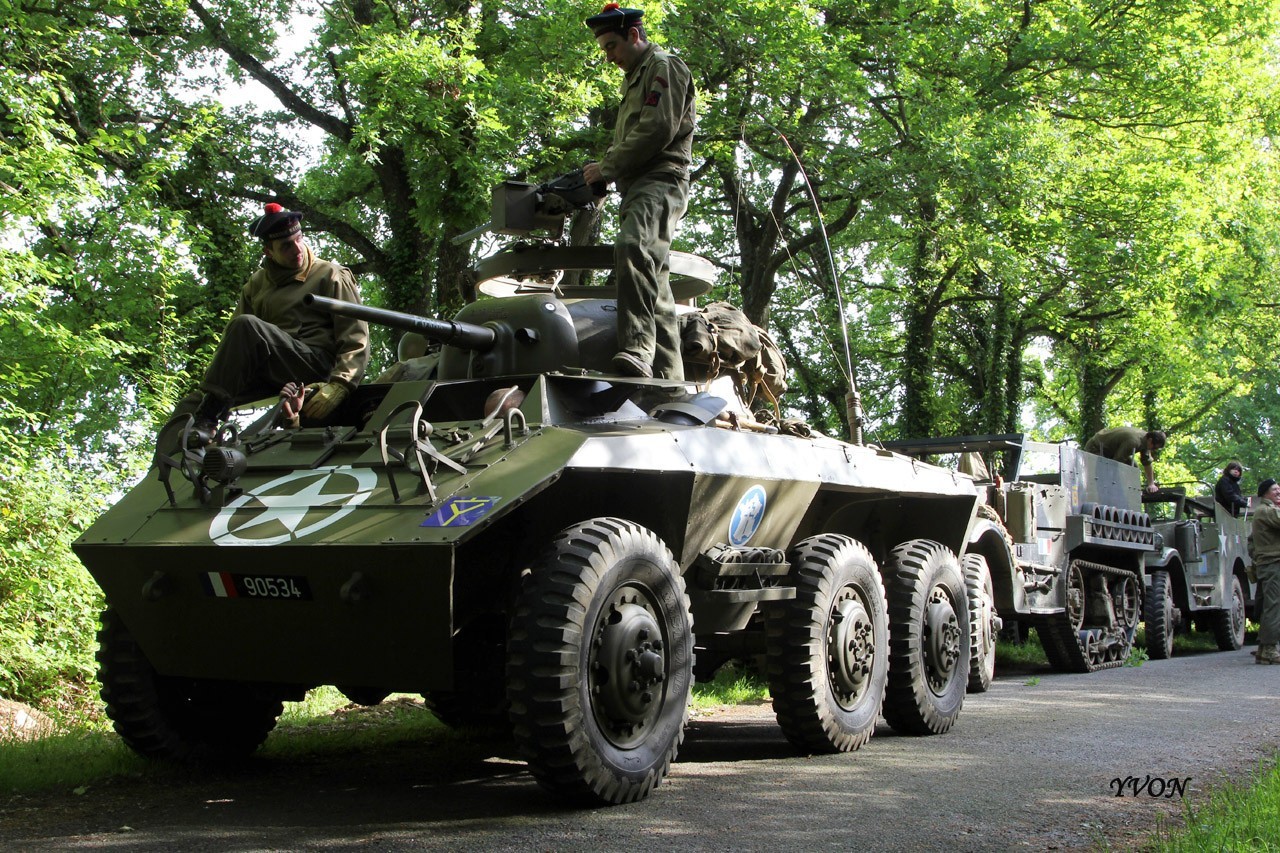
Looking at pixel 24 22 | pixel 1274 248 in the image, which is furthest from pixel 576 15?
pixel 1274 248

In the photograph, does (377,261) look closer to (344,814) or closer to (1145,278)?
(1145,278)

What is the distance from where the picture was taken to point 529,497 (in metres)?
5.04

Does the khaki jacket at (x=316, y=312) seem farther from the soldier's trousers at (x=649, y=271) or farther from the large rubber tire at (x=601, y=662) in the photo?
the large rubber tire at (x=601, y=662)

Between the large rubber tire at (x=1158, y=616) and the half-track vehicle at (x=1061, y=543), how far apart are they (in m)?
0.17

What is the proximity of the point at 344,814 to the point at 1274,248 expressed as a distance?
84.6 feet

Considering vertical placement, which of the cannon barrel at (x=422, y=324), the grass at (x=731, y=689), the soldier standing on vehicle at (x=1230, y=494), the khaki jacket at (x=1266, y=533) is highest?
the soldier standing on vehicle at (x=1230, y=494)

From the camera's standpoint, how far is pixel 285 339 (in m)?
6.50

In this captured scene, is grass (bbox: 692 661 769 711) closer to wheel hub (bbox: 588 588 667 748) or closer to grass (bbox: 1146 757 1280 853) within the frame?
wheel hub (bbox: 588 588 667 748)

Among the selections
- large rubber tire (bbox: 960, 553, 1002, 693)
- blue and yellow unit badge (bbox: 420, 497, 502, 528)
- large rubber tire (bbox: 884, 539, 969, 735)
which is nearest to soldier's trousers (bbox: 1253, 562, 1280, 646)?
large rubber tire (bbox: 960, 553, 1002, 693)

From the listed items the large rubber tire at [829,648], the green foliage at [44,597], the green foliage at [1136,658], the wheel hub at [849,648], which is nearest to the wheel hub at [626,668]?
the large rubber tire at [829,648]

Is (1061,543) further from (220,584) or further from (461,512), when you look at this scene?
(220,584)

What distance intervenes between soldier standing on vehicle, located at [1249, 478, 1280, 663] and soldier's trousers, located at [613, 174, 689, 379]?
871 centimetres

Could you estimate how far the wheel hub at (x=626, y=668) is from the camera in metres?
5.26

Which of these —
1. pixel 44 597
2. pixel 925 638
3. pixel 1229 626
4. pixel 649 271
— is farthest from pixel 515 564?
pixel 1229 626
